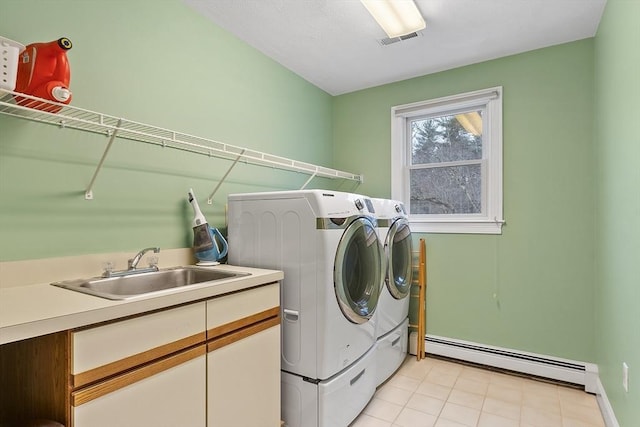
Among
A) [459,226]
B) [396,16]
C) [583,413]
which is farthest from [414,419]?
[396,16]

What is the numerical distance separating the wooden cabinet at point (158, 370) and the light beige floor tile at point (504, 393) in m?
1.55

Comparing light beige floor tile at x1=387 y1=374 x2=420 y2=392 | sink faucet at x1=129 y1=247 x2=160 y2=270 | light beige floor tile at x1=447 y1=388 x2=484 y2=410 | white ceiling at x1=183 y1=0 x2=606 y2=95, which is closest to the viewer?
sink faucet at x1=129 y1=247 x2=160 y2=270

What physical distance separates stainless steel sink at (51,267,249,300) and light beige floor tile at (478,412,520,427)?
65.3 inches

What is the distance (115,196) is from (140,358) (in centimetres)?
89

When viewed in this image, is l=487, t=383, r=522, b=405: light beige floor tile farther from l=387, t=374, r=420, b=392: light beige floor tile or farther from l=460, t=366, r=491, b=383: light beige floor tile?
l=387, t=374, r=420, b=392: light beige floor tile

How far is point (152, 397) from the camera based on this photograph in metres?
1.14

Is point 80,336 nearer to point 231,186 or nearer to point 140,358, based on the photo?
point 140,358

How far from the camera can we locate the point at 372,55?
2668 mm

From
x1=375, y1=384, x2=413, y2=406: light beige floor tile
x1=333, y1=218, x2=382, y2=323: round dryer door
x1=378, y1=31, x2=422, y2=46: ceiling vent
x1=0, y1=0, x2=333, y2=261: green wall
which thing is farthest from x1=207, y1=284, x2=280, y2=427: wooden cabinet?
x1=378, y1=31, x2=422, y2=46: ceiling vent

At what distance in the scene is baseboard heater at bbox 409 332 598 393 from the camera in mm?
2367

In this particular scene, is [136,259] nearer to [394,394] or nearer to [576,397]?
[394,394]

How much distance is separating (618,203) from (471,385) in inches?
60.0

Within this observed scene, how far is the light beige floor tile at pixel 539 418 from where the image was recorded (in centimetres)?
197

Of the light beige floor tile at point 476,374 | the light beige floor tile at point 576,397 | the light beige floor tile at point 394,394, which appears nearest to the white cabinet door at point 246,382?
the light beige floor tile at point 394,394
